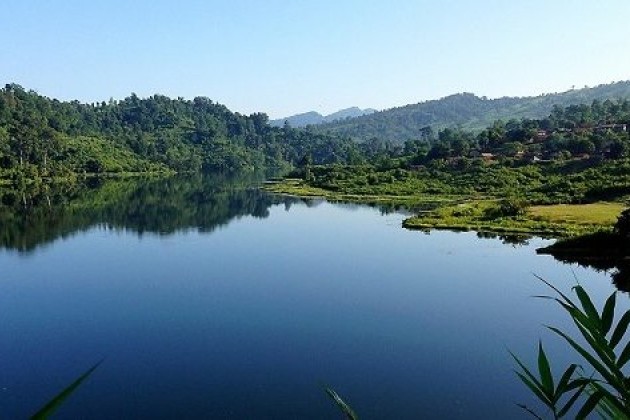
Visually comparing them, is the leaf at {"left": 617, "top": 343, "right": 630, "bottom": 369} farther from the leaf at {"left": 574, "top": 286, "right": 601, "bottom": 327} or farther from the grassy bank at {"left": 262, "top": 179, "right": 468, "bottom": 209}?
the grassy bank at {"left": 262, "top": 179, "right": 468, "bottom": 209}

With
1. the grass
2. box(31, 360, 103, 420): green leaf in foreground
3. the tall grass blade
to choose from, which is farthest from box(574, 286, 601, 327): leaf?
the grass

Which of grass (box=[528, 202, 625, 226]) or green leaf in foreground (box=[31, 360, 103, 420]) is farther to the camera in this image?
grass (box=[528, 202, 625, 226])

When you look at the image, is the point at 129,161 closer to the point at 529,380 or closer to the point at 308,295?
the point at 308,295

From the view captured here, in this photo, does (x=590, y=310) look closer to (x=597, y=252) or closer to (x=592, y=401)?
(x=592, y=401)

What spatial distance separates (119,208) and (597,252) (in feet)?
234

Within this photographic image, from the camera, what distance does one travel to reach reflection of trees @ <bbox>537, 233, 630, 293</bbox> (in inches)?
2004

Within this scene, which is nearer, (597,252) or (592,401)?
(592,401)

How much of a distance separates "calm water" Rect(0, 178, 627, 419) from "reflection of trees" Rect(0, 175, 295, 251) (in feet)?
7.24

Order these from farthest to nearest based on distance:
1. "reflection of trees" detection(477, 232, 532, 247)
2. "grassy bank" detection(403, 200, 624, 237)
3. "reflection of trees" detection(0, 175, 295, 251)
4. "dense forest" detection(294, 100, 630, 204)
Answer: "dense forest" detection(294, 100, 630, 204)
"reflection of trees" detection(0, 175, 295, 251)
"grassy bank" detection(403, 200, 624, 237)
"reflection of trees" detection(477, 232, 532, 247)

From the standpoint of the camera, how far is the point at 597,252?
5322cm

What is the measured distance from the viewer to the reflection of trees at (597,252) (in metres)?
50.9

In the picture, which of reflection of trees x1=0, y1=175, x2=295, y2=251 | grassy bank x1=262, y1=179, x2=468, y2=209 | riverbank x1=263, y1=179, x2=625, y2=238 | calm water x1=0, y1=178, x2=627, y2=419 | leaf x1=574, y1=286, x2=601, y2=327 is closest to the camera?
leaf x1=574, y1=286, x2=601, y2=327

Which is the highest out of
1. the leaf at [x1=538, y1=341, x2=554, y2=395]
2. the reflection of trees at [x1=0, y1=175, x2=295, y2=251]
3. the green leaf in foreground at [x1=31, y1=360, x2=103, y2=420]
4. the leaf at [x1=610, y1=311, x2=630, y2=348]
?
the green leaf in foreground at [x1=31, y1=360, x2=103, y2=420]

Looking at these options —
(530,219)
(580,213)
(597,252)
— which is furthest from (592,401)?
(580,213)
